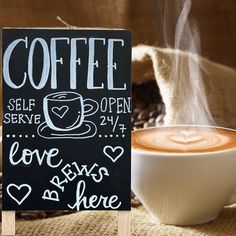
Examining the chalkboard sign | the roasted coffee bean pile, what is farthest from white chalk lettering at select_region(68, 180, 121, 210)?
the roasted coffee bean pile

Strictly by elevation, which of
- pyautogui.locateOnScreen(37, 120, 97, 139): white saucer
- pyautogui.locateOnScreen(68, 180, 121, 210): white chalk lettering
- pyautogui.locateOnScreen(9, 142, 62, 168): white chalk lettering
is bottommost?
pyautogui.locateOnScreen(68, 180, 121, 210): white chalk lettering

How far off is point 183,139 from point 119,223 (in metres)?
0.22

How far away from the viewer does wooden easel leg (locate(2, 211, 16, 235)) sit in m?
1.08

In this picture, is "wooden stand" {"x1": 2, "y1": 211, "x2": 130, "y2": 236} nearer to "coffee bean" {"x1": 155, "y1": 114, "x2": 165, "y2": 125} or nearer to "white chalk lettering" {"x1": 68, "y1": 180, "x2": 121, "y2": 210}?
"white chalk lettering" {"x1": 68, "y1": 180, "x2": 121, "y2": 210}

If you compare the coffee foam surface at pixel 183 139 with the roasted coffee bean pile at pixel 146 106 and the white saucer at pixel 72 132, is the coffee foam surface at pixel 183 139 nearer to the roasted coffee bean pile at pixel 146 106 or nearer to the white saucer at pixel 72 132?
the white saucer at pixel 72 132

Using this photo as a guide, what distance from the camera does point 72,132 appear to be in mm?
1077

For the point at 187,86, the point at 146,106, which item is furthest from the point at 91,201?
the point at 146,106

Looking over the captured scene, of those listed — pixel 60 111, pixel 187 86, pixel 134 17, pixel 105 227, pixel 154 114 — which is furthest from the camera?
pixel 134 17

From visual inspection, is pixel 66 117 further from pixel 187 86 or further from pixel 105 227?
pixel 187 86

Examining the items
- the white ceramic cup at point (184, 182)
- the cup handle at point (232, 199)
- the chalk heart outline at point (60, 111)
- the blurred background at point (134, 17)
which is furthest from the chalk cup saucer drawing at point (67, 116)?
the blurred background at point (134, 17)

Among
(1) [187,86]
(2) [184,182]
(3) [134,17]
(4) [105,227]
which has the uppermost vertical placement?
(3) [134,17]

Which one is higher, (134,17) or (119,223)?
(134,17)

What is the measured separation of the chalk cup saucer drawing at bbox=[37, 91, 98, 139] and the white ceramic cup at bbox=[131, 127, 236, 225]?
111 millimetres

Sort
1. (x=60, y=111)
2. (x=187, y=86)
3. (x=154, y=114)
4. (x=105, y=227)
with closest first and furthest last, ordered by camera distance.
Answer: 1. (x=60, y=111)
2. (x=105, y=227)
3. (x=187, y=86)
4. (x=154, y=114)
